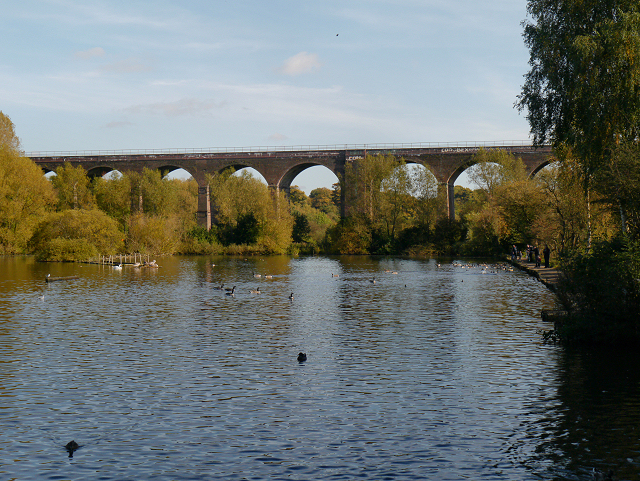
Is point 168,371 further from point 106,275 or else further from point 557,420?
point 106,275

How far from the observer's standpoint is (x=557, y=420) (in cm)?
823

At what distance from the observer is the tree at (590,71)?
1570 cm

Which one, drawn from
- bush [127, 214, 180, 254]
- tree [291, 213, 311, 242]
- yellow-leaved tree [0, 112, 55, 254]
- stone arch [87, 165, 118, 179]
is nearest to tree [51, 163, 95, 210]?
yellow-leaved tree [0, 112, 55, 254]

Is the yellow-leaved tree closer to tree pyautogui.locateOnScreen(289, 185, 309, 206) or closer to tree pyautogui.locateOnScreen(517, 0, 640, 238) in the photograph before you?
tree pyautogui.locateOnScreen(517, 0, 640, 238)

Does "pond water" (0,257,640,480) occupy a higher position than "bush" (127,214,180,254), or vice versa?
"bush" (127,214,180,254)

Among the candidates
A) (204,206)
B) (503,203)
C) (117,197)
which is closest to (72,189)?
(117,197)

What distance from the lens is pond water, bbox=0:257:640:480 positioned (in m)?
6.89

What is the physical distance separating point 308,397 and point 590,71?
12.7 m

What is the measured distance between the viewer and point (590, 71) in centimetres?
1664

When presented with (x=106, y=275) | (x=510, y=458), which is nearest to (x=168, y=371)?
(x=510, y=458)

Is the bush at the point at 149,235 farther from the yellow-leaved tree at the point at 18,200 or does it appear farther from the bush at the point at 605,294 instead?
the bush at the point at 605,294

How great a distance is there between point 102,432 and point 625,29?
15.3 metres

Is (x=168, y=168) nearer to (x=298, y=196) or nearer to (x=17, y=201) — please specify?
(x=17, y=201)

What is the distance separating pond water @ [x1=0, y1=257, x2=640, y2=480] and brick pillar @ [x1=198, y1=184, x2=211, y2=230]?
49133 millimetres
